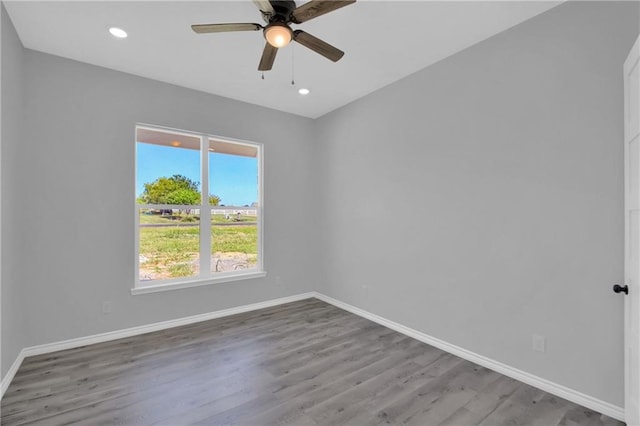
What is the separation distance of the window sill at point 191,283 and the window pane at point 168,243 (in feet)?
0.47

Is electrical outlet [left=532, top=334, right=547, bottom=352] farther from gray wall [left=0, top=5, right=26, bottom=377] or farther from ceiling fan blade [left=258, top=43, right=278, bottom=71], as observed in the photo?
gray wall [left=0, top=5, right=26, bottom=377]

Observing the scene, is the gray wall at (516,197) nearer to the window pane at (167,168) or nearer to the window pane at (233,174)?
the window pane at (233,174)

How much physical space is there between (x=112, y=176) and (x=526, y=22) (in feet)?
14.2

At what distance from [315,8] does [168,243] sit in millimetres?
3145

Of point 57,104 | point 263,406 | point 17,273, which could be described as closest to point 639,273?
point 263,406

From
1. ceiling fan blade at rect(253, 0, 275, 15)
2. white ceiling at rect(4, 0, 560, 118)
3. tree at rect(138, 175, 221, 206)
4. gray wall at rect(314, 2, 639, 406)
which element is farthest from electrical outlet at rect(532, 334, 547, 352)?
tree at rect(138, 175, 221, 206)

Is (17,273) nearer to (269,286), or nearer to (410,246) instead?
(269,286)

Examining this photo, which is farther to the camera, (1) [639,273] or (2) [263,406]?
(2) [263,406]

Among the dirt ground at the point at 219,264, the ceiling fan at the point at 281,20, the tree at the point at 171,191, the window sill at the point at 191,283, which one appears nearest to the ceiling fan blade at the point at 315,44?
the ceiling fan at the point at 281,20

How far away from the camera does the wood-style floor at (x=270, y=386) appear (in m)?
2.00

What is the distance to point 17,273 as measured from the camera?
2.66 metres

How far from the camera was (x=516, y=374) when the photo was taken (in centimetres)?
244

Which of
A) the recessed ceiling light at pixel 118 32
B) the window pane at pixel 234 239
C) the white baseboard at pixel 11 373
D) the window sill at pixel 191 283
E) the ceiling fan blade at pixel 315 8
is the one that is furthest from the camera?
the window pane at pixel 234 239

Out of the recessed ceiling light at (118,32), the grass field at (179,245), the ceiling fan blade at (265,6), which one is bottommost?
the grass field at (179,245)
